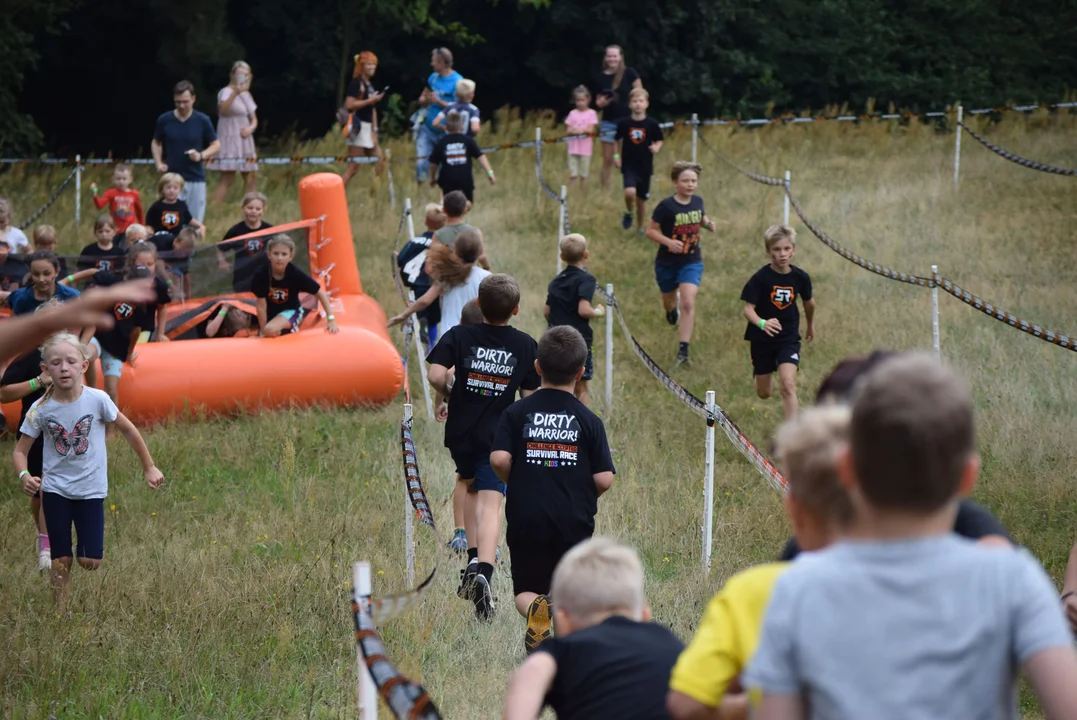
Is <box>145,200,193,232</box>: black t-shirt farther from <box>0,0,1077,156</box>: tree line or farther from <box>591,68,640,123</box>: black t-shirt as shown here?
<box>0,0,1077,156</box>: tree line

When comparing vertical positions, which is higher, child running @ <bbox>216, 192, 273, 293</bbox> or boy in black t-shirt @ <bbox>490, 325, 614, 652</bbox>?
child running @ <bbox>216, 192, 273, 293</bbox>

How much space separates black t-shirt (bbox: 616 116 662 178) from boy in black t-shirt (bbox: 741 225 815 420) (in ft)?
22.1

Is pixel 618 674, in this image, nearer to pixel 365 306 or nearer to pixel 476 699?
pixel 476 699

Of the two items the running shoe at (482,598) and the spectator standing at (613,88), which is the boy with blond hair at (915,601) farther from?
the spectator standing at (613,88)

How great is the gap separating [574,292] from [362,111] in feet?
32.5

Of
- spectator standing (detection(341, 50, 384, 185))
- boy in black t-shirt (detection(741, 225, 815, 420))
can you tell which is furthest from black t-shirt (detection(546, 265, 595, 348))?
spectator standing (detection(341, 50, 384, 185))

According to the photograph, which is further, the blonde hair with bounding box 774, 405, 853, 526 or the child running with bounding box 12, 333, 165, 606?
the child running with bounding box 12, 333, 165, 606

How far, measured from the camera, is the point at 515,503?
5.59 metres

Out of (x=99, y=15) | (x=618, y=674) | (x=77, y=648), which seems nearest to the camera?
(x=618, y=674)

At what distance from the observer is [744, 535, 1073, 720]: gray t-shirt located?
6.94ft

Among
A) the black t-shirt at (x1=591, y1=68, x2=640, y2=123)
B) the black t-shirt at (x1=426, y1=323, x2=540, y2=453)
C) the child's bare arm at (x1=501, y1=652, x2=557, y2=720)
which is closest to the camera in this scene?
the child's bare arm at (x1=501, y1=652, x2=557, y2=720)

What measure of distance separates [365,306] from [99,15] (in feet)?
60.9

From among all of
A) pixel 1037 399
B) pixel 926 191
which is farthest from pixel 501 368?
pixel 926 191

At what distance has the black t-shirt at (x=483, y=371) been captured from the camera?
685cm
